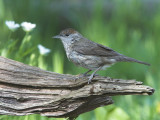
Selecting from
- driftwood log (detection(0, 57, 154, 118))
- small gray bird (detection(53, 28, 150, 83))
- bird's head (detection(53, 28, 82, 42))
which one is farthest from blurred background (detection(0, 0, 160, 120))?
driftwood log (detection(0, 57, 154, 118))

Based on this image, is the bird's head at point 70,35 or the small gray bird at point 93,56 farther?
the bird's head at point 70,35

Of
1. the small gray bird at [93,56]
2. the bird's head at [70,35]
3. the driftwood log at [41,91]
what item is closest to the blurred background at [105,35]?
the bird's head at [70,35]

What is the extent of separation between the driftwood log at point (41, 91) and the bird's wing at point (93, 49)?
614mm

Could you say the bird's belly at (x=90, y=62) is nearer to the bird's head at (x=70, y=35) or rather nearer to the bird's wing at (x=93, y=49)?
the bird's wing at (x=93, y=49)

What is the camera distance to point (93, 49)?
390 cm

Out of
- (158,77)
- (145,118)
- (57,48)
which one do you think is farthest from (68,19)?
(145,118)

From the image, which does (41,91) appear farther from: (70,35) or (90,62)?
(70,35)

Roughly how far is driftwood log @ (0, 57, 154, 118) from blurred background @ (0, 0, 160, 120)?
996 mm

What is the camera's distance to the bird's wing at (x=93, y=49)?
380 cm

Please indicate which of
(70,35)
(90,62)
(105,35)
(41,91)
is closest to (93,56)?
(90,62)

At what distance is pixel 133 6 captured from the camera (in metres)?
7.24

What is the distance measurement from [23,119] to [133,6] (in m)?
4.36

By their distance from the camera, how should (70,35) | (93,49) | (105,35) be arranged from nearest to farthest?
(93,49) → (70,35) → (105,35)

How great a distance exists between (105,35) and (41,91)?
3.20m
